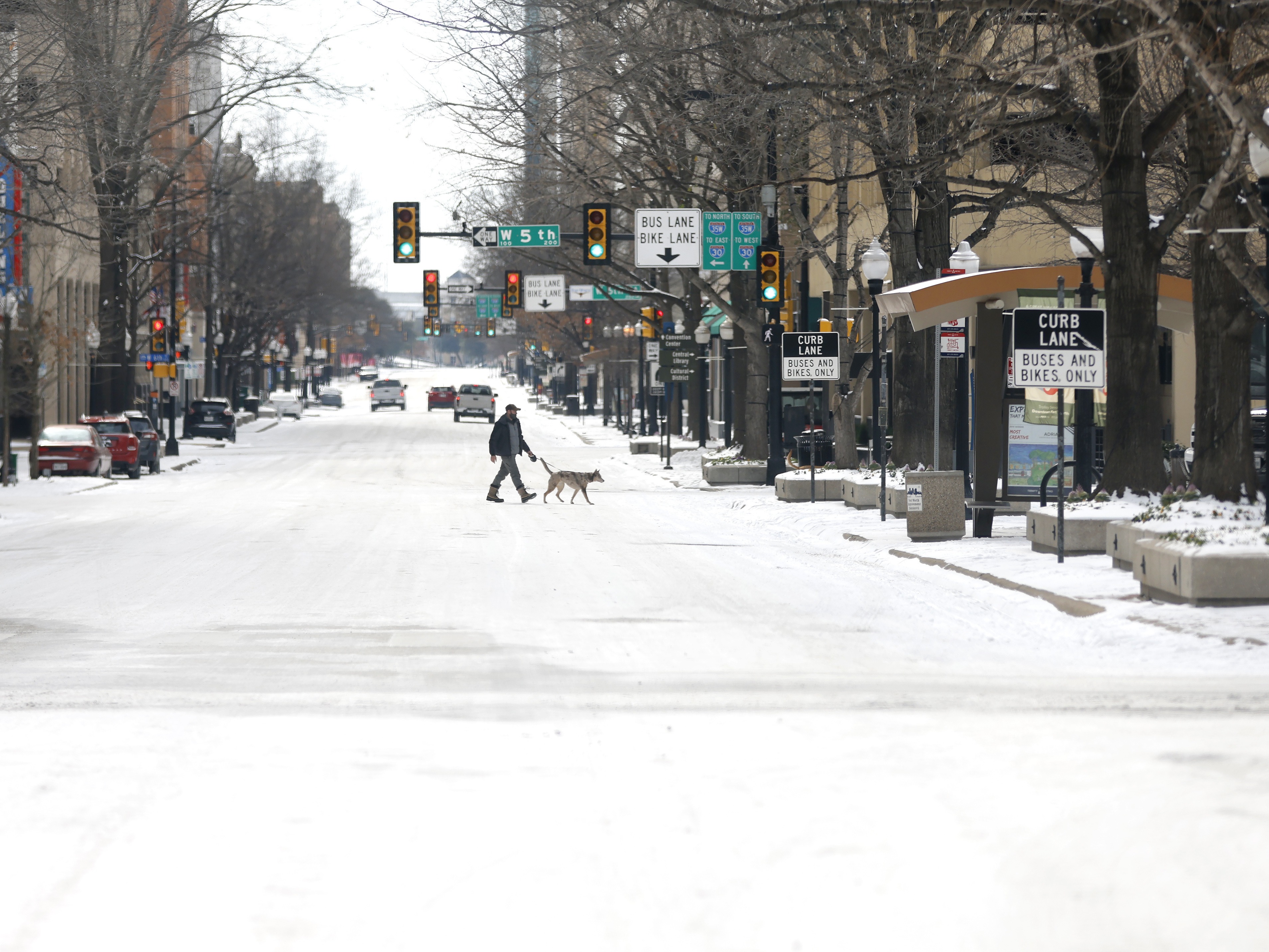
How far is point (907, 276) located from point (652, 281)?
30480 millimetres

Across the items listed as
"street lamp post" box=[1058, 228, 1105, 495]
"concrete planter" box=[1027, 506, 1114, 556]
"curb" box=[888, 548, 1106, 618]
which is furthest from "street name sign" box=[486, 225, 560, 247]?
"concrete planter" box=[1027, 506, 1114, 556]

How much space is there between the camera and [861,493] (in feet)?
86.7

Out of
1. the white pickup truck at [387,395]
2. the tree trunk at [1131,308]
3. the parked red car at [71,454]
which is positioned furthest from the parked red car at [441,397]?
the tree trunk at [1131,308]

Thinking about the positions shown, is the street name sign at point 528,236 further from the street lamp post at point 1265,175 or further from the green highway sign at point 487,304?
the green highway sign at point 487,304

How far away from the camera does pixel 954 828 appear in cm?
643

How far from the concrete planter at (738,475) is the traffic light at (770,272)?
16.4 ft

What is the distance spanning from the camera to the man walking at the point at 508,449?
3109 centimetres

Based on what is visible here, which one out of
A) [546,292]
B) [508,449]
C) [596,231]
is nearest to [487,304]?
[546,292]

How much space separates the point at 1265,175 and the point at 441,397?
94326mm

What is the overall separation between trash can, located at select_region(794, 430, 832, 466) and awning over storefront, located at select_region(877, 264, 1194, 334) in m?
16.1

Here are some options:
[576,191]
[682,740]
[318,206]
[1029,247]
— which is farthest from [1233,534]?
[318,206]

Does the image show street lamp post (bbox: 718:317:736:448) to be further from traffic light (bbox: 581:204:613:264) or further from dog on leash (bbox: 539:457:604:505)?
dog on leash (bbox: 539:457:604:505)

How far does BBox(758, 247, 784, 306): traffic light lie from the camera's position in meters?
31.9

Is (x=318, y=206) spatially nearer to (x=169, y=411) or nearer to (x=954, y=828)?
(x=169, y=411)
